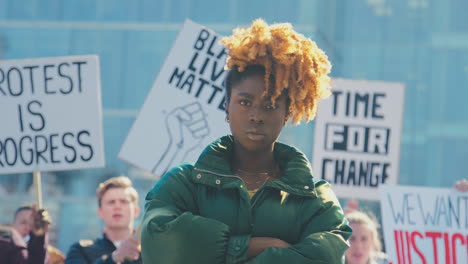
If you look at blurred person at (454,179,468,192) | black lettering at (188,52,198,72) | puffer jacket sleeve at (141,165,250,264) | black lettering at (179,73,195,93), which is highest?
black lettering at (188,52,198,72)

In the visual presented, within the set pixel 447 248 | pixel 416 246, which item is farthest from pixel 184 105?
pixel 447 248

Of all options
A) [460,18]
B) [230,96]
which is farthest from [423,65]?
[230,96]

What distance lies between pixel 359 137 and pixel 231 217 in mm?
4804

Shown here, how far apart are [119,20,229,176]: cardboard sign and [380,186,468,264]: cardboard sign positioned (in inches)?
46.9

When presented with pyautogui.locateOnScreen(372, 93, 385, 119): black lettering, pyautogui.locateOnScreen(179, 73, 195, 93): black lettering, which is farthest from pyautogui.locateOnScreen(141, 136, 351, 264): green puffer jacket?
pyautogui.locateOnScreen(372, 93, 385, 119): black lettering

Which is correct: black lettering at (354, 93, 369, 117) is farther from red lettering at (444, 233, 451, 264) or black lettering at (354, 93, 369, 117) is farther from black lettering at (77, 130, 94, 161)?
black lettering at (77, 130, 94, 161)

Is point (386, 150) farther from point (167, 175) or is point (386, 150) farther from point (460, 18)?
point (460, 18)

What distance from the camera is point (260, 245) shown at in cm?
279

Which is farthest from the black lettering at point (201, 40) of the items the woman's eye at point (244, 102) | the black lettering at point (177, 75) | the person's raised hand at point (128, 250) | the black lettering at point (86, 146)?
the woman's eye at point (244, 102)

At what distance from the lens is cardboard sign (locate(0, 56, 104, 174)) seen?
6605 millimetres

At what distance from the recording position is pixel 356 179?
736 cm

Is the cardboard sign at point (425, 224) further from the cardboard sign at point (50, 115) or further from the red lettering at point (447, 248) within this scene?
the cardboard sign at point (50, 115)

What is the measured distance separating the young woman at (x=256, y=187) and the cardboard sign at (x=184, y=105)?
12.7ft

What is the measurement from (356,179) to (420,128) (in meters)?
22.6
